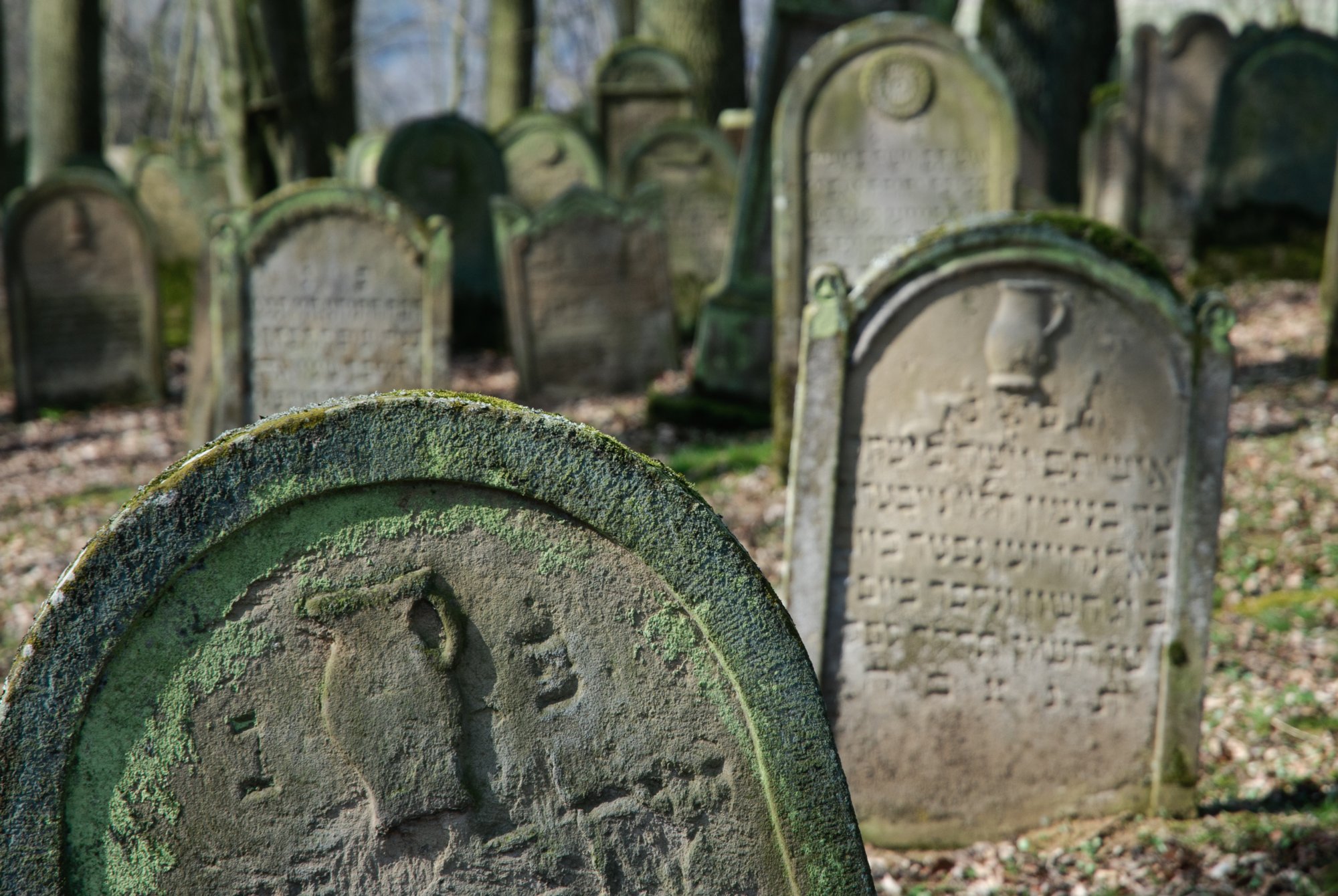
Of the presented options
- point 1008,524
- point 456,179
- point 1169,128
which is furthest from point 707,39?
point 1008,524

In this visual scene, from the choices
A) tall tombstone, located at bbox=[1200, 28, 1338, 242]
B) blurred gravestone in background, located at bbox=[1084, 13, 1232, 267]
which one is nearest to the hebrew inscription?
tall tombstone, located at bbox=[1200, 28, 1338, 242]

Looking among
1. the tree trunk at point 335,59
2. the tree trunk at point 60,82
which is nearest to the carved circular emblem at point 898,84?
the tree trunk at point 335,59

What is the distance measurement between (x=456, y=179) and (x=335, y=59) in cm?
383

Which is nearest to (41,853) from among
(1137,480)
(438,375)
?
(1137,480)

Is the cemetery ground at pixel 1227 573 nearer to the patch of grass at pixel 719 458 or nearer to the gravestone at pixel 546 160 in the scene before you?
the patch of grass at pixel 719 458

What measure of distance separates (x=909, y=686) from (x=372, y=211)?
4.28m

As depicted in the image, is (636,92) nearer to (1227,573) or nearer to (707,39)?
(707,39)

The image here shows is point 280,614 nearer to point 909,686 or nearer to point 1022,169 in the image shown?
point 909,686

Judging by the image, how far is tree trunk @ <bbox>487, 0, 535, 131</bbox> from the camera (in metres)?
18.1

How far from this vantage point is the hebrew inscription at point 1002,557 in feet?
12.0

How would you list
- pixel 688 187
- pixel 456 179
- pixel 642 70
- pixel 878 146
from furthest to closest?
pixel 642 70 < pixel 456 179 < pixel 688 187 < pixel 878 146

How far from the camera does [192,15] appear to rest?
94.3ft

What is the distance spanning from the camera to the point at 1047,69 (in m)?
12.0

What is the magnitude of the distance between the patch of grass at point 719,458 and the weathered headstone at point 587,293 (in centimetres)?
182
